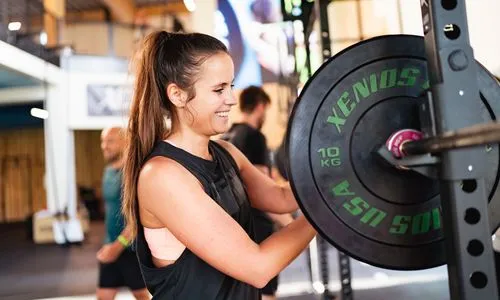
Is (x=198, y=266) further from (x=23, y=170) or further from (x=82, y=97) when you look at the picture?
(x=23, y=170)

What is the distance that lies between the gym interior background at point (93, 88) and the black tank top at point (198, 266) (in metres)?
0.31

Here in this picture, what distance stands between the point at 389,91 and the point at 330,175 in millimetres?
173

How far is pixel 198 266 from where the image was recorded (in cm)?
104

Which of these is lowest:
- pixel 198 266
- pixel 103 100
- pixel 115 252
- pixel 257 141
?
pixel 115 252

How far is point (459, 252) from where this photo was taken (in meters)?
0.74

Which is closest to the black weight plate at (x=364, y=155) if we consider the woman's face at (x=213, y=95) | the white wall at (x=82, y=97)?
the woman's face at (x=213, y=95)

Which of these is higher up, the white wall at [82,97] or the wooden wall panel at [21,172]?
the white wall at [82,97]

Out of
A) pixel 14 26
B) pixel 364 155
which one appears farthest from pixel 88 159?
pixel 364 155

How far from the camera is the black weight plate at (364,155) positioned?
85 cm

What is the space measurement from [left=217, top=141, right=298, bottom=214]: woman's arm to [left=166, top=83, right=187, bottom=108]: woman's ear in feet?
0.85

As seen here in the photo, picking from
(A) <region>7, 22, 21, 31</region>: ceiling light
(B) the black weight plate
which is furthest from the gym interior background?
(B) the black weight plate

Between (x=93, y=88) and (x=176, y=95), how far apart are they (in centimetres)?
849

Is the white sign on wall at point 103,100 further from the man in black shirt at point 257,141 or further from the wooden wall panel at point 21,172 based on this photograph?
the man in black shirt at point 257,141

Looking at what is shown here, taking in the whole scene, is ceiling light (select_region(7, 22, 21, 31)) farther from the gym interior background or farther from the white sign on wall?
the white sign on wall
